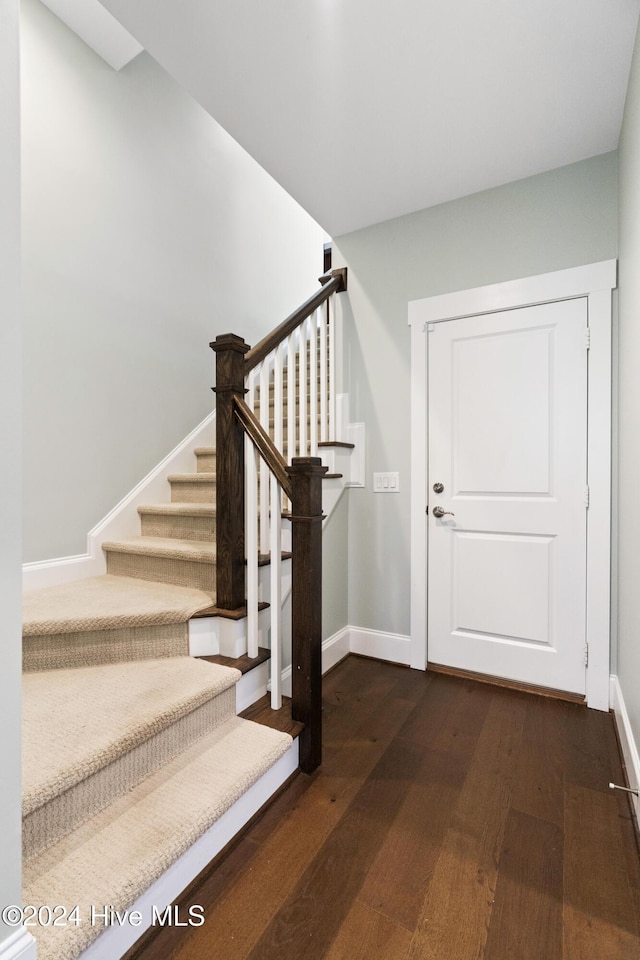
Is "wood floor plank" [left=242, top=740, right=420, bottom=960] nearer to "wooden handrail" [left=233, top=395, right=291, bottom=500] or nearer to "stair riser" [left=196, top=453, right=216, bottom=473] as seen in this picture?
"wooden handrail" [left=233, top=395, right=291, bottom=500]

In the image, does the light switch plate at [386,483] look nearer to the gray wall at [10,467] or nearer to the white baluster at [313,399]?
the white baluster at [313,399]

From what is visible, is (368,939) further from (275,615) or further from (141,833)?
(275,615)

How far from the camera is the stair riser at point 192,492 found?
2.66m

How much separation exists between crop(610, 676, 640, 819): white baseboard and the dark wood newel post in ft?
3.35

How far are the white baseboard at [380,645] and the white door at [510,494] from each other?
6.3 inches

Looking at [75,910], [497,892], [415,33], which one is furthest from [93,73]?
[497,892]

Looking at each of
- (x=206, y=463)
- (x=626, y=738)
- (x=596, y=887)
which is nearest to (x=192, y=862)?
(x=596, y=887)

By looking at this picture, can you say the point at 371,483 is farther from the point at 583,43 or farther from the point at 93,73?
the point at 93,73

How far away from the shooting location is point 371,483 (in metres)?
2.68

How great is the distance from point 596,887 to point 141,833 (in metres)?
1.19

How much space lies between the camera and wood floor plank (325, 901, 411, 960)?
101 cm

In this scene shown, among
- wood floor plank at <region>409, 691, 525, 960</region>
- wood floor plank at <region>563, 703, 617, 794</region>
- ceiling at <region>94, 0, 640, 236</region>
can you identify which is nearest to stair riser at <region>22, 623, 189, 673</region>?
wood floor plank at <region>409, 691, 525, 960</region>

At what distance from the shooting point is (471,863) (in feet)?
4.12

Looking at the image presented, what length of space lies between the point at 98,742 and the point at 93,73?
122 inches
